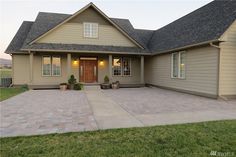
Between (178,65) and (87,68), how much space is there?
8060mm

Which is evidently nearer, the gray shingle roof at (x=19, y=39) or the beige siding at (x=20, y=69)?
the gray shingle roof at (x=19, y=39)

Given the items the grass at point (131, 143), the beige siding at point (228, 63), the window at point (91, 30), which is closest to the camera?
the grass at point (131, 143)

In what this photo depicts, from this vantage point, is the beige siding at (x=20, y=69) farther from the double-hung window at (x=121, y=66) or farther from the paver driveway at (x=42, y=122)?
the paver driveway at (x=42, y=122)

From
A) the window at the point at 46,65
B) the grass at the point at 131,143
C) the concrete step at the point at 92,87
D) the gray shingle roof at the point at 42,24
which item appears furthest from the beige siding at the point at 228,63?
the window at the point at 46,65

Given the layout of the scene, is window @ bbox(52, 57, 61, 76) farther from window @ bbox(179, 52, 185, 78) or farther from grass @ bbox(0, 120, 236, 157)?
grass @ bbox(0, 120, 236, 157)

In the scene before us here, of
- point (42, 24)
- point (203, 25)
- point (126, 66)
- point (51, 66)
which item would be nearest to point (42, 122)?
point (203, 25)

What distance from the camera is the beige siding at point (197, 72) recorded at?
1029 cm

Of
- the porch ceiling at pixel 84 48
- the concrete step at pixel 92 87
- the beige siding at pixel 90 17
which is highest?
the beige siding at pixel 90 17

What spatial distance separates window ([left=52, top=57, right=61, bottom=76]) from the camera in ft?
54.6

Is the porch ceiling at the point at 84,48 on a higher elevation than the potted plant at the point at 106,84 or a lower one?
higher

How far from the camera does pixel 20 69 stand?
53.5ft

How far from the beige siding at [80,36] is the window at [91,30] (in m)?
0.27

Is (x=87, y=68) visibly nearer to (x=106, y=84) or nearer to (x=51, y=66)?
(x=106, y=84)

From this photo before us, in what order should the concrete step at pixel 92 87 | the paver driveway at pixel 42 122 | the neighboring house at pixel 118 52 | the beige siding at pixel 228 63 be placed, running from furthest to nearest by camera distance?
the concrete step at pixel 92 87 → the neighboring house at pixel 118 52 → the beige siding at pixel 228 63 → the paver driveway at pixel 42 122
